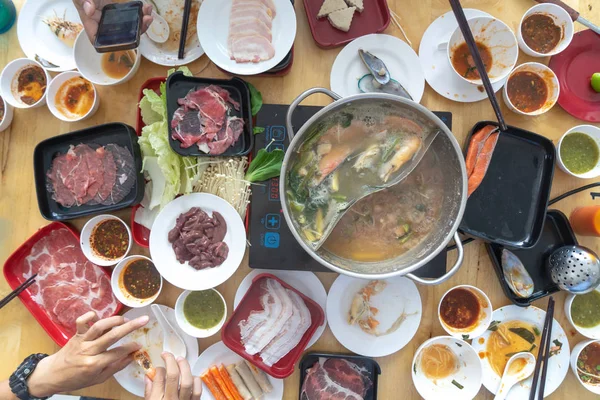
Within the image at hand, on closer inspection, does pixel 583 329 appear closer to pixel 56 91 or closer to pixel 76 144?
pixel 76 144

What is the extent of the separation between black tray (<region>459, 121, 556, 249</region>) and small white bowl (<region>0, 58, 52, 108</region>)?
2434 mm

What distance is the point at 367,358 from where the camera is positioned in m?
2.29

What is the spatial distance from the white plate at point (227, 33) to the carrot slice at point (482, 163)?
1.19 meters

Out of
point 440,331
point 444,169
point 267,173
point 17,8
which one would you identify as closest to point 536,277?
point 440,331

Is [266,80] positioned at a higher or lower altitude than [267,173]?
higher

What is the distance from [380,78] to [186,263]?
1.47 m

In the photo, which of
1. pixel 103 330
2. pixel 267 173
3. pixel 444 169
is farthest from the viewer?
pixel 267 173

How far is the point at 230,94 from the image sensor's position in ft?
Answer: 7.41

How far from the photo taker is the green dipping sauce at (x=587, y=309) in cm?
234

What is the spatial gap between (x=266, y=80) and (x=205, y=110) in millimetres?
426

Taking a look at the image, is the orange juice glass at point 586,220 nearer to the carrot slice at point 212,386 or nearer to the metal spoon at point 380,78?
the metal spoon at point 380,78

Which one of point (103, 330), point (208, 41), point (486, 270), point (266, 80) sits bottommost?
point (103, 330)

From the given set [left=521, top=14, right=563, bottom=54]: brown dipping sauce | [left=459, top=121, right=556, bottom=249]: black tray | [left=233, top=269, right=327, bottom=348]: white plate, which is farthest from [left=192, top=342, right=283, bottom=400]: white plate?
[left=521, top=14, right=563, bottom=54]: brown dipping sauce

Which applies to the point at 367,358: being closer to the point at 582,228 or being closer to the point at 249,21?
the point at 582,228
